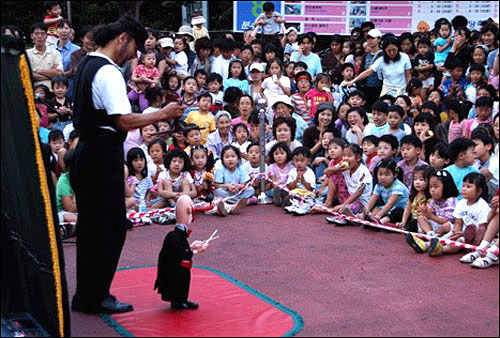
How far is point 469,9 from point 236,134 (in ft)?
22.7

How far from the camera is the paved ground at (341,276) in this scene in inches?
184

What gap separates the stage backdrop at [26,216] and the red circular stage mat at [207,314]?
1.82 ft

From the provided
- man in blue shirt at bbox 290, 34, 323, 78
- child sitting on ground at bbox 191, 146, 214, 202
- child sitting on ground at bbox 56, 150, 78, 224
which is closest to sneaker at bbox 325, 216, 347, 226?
child sitting on ground at bbox 191, 146, 214, 202

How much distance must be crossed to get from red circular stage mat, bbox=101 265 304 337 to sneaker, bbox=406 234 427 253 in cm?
164

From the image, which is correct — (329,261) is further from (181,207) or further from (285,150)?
(285,150)

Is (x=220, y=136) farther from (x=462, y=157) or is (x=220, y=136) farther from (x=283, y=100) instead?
(x=462, y=157)

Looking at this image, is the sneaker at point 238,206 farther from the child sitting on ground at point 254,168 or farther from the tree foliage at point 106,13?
the tree foliage at point 106,13

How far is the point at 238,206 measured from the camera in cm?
793

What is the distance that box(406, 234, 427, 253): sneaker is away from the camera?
626 cm

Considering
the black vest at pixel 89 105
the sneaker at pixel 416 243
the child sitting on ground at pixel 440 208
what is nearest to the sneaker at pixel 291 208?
the child sitting on ground at pixel 440 208

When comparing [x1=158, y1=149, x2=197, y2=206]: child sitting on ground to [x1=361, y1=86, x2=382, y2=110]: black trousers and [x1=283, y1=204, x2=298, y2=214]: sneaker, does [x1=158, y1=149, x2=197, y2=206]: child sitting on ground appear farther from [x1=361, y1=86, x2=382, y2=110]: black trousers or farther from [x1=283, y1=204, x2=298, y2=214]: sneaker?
[x1=361, y1=86, x2=382, y2=110]: black trousers

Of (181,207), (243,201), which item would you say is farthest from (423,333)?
(243,201)

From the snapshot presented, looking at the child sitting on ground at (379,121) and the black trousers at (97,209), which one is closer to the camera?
the black trousers at (97,209)

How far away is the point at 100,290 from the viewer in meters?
4.73
